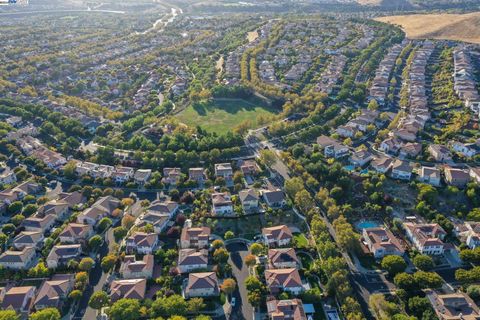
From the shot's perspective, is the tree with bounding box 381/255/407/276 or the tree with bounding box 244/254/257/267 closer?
the tree with bounding box 381/255/407/276

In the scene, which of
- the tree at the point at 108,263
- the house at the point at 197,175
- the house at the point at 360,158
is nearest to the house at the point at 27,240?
the tree at the point at 108,263

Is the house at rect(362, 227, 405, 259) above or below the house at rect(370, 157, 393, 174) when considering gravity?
below

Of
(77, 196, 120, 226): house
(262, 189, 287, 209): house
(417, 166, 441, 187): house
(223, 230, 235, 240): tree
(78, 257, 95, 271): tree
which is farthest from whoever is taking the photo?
(417, 166, 441, 187): house

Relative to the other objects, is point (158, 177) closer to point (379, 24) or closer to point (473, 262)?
point (473, 262)

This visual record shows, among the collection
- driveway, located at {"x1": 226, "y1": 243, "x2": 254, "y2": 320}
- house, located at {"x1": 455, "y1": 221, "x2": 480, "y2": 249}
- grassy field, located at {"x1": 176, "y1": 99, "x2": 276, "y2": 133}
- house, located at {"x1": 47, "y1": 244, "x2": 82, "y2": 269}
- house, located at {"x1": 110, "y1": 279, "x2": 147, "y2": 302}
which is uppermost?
grassy field, located at {"x1": 176, "y1": 99, "x2": 276, "y2": 133}

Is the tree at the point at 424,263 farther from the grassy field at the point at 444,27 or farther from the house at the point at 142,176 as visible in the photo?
the grassy field at the point at 444,27

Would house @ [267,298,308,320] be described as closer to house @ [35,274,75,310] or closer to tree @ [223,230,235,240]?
tree @ [223,230,235,240]

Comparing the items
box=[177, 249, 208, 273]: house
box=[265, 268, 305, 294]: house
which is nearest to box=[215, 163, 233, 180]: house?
box=[177, 249, 208, 273]: house
